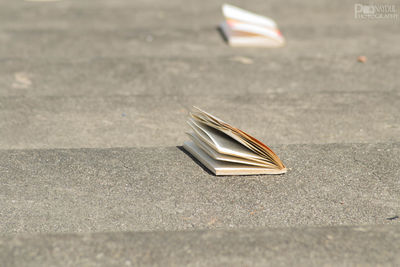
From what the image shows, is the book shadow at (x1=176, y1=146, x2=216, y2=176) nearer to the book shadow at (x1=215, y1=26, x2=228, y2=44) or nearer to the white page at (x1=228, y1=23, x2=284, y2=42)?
the white page at (x1=228, y1=23, x2=284, y2=42)

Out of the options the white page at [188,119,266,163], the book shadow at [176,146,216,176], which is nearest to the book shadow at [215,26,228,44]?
the book shadow at [176,146,216,176]

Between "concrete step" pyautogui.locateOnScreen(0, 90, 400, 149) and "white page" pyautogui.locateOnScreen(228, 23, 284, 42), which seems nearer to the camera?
"concrete step" pyautogui.locateOnScreen(0, 90, 400, 149)

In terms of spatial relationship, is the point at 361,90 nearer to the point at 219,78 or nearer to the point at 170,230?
the point at 219,78

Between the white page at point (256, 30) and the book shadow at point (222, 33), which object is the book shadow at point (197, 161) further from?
the book shadow at point (222, 33)

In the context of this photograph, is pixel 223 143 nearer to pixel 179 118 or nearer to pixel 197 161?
pixel 197 161

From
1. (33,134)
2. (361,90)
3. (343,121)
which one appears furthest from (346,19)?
(33,134)

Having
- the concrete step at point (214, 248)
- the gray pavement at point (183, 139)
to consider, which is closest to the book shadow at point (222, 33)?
the gray pavement at point (183, 139)
